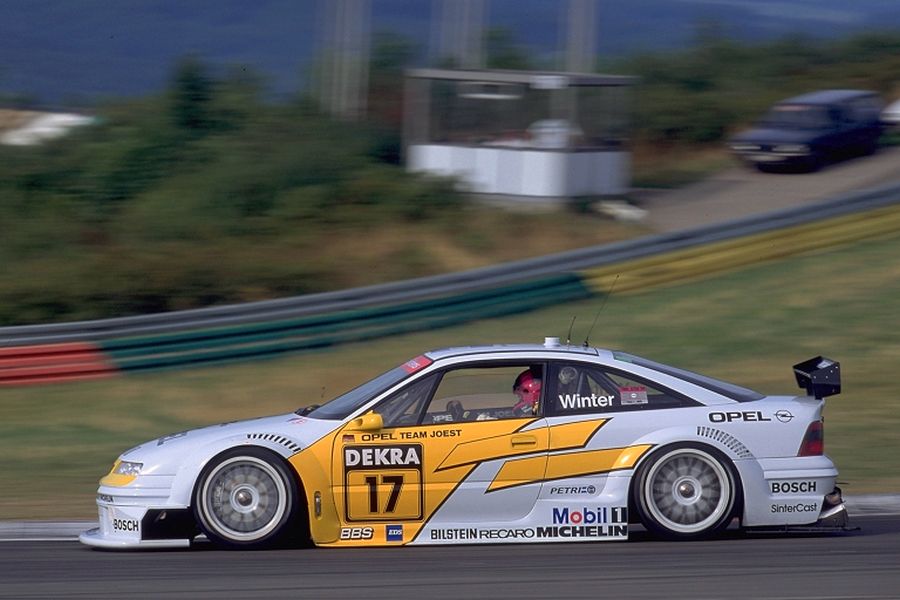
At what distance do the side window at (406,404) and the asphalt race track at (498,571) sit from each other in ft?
2.42

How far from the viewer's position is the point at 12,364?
14492 mm

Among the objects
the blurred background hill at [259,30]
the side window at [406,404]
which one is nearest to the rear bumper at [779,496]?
the side window at [406,404]

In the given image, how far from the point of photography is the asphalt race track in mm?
6188

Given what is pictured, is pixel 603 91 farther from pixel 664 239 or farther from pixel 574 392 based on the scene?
pixel 574 392

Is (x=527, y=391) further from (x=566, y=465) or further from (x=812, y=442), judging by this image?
(x=812, y=442)

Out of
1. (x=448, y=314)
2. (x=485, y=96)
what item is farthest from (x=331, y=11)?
(x=448, y=314)

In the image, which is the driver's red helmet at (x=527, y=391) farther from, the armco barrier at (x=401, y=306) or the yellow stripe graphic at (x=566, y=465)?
the armco barrier at (x=401, y=306)

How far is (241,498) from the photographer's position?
7266 millimetres

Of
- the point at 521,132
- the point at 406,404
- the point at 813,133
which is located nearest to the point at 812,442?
the point at 406,404

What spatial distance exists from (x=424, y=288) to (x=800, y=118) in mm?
13358

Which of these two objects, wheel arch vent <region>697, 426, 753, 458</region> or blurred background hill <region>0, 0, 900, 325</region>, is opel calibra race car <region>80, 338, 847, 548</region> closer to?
wheel arch vent <region>697, 426, 753, 458</region>

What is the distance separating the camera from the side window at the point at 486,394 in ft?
24.4

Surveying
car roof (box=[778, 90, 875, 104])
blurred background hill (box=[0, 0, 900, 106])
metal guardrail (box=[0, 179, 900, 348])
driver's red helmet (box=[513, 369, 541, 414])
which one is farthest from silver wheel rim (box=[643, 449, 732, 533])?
blurred background hill (box=[0, 0, 900, 106])

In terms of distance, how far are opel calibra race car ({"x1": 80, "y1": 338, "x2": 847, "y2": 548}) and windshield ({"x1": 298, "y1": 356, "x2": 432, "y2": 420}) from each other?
0.10 meters
